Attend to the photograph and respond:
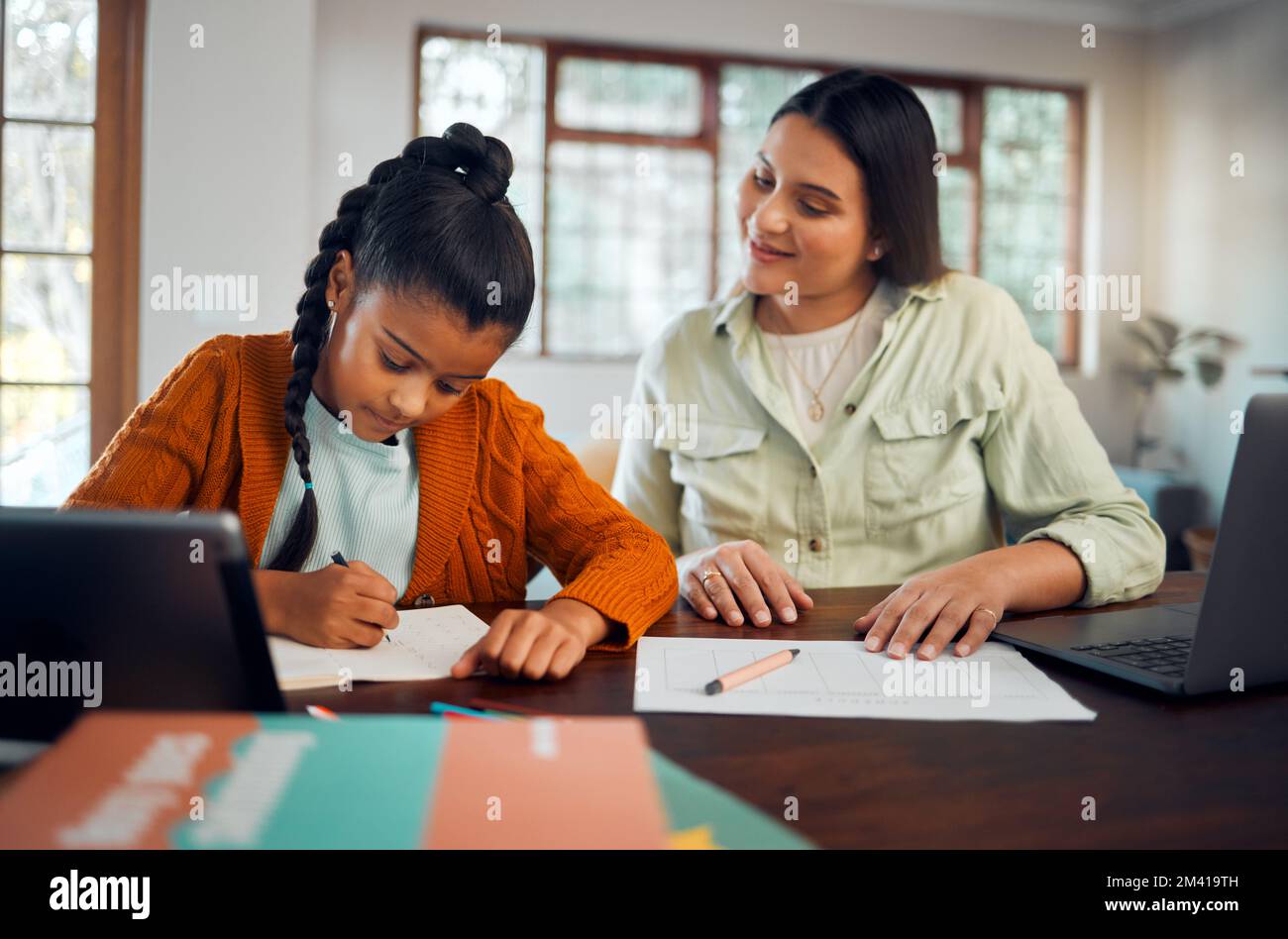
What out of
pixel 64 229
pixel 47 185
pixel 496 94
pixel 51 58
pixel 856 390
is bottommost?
pixel 856 390

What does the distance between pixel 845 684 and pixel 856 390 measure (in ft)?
2.75

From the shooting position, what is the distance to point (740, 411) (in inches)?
65.9

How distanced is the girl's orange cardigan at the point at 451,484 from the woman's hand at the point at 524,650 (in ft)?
0.33

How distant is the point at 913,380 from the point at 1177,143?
511cm

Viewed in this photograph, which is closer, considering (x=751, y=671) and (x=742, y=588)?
(x=751, y=671)

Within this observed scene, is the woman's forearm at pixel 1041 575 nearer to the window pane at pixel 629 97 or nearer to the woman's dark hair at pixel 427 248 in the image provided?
the woman's dark hair at pixel 427 248

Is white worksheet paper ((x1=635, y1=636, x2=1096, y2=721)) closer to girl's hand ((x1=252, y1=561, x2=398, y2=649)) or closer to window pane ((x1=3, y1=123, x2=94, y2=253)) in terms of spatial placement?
girl's hand ((x1=252, y1=561, x2=398, y2=649))

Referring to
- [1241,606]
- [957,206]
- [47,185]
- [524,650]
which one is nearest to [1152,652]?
[1241,606]

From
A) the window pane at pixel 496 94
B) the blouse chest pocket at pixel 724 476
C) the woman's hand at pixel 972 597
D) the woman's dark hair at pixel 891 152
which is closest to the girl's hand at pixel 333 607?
the woman's hand at pixel 972 597

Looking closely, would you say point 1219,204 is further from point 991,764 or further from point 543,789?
point 543,789

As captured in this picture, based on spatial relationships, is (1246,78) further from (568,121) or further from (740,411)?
(740,411)

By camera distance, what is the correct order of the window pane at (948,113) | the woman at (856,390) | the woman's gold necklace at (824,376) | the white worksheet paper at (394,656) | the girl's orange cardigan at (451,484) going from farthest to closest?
the window pane at (948,113) → the woman's gold necklace at (824,376) → the woman at (856,390) → the girl's orange cardigan at (451,484) → the white worksheet paper at (394,656)

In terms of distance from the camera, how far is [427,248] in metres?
1.14

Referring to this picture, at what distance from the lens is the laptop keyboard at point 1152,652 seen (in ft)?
2.89
